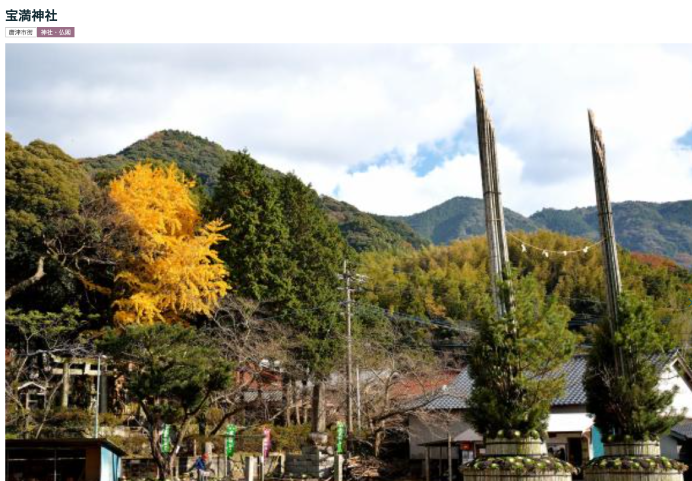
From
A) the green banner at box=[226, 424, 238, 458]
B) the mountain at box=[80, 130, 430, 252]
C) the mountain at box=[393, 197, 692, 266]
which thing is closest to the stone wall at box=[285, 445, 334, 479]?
the green banner at box=[226, 424, 238, 458]

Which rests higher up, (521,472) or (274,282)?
(274,282)

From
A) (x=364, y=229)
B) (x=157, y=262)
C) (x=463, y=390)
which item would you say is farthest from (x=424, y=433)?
(x=364, y=229)

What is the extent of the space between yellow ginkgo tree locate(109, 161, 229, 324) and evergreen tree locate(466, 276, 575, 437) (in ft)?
46.4

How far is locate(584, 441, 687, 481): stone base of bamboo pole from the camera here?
13172mm

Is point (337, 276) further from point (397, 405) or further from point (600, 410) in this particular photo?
point (600, 410)

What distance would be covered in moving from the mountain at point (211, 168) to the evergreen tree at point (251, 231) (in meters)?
32.5

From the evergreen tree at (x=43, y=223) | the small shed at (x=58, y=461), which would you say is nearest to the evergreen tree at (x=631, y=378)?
the small shed at (x=58, y=461)

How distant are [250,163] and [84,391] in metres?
10.2

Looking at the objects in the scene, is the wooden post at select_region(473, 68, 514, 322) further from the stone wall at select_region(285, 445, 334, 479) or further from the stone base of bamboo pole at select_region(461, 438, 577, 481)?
the stone wall at select_region(285, 445, 334, 479)

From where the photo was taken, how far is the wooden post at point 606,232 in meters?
14.3

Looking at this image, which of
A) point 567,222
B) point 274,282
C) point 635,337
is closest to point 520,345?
point 635,337

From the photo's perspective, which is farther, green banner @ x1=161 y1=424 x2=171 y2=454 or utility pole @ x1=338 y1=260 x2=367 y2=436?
utility pole @ x1=338 y1=260 x2=367 y2=436

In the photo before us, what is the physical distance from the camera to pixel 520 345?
39.4ft

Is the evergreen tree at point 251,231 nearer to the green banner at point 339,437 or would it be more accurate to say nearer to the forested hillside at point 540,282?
the green banner at point 339,437
